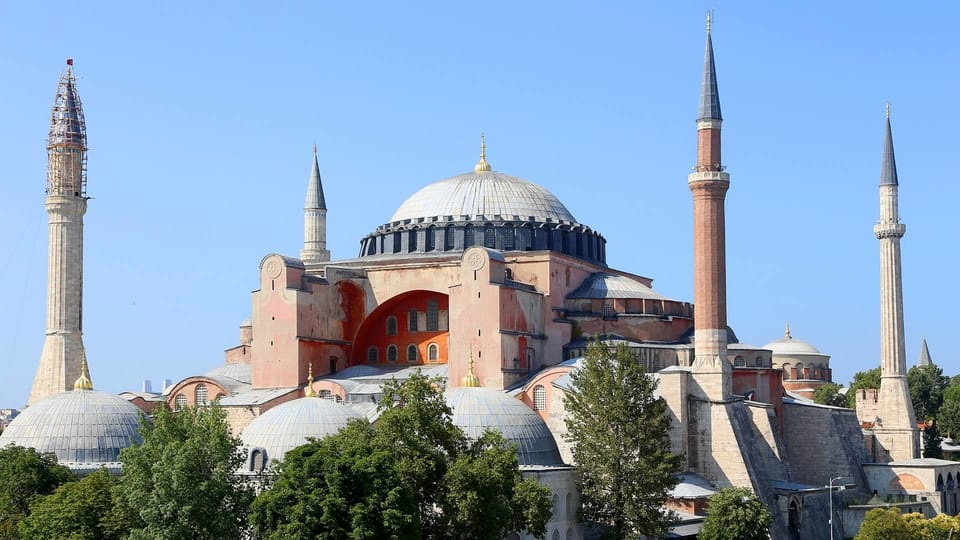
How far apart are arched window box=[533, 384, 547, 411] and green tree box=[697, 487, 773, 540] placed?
5.82 metres

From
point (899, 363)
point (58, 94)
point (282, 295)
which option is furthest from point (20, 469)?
point (899, 363)

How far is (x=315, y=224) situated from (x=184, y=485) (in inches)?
1006

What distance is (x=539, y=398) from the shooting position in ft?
125

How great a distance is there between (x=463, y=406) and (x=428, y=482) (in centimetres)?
488

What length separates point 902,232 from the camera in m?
50.7

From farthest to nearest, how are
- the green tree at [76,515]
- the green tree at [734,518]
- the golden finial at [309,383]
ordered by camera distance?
the golden finial at [309,383] < the green tree at [734,518] < the green tree at [76,515]

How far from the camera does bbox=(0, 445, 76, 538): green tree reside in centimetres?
3028

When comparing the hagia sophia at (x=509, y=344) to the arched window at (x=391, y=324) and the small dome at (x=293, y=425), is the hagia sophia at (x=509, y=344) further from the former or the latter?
the small dome at (x=293, y=425)

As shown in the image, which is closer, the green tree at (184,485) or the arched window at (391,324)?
the green tree at (184,485)

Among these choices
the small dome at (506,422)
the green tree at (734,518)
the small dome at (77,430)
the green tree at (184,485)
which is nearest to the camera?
the green tree at (184,485)

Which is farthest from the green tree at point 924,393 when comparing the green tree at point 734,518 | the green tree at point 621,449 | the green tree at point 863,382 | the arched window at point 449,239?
the green tree at point 621,449

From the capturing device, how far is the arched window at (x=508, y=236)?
4434 centimetres

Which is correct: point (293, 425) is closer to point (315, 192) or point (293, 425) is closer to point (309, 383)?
point (309, 383)

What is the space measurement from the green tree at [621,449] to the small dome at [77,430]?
10476 mm
